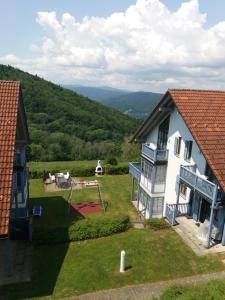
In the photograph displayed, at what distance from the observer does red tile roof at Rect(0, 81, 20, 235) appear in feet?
46.0

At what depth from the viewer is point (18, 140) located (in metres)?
22.7

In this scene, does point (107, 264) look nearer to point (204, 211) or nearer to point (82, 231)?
point (82, 231)

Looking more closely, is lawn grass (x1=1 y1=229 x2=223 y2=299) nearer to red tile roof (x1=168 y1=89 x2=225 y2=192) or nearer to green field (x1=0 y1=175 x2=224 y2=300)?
green field (x1=0 y1=175 x2=224 y2=300)

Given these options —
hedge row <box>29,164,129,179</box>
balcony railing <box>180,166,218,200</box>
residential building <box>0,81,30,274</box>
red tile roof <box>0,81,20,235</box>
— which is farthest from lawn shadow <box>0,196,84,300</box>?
hedge row <box>29,164,129,179</box>

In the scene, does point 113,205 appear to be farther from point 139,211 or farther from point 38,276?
point 38,276

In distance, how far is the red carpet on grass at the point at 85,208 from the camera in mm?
28062

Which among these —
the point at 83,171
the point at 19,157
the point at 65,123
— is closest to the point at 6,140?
the point at 19,157

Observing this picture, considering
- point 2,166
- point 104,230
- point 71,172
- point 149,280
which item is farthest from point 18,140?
point 71,172

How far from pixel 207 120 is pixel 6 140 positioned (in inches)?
489

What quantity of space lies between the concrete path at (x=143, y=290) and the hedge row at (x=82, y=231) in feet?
18.0

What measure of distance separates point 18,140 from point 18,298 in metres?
11.8

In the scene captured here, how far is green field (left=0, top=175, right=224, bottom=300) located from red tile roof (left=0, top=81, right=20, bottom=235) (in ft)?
13.2

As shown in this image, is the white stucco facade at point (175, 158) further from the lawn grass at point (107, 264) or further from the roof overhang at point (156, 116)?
the lawn grass at point (107, 264)

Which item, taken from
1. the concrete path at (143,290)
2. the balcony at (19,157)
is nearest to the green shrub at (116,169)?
the balcony at (19,157)
